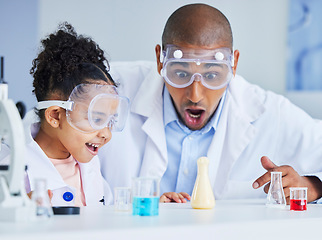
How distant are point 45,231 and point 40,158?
3.05 feet

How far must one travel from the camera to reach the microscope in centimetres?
105

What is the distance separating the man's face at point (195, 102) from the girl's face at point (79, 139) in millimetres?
471

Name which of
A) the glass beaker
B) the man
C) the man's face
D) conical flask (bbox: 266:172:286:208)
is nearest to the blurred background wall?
the man

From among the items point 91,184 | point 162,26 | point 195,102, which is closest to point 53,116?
point 91,184

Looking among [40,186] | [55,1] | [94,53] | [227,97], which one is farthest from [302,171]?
[55,1]

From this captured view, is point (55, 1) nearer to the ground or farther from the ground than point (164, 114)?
farther from the ground

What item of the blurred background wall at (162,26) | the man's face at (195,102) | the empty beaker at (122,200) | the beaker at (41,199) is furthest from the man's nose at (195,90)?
the blurred background wall at (162,26)

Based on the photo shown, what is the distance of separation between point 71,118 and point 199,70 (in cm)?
60

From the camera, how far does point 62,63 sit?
201cm

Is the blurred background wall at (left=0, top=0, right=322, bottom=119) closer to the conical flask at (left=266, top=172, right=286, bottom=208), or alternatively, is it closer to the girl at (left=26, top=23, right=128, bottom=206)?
the girl at (left=26, top=23, right=128, bottom=206)

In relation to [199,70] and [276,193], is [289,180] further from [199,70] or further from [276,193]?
[199,70]

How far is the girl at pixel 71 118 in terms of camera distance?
6.01ft

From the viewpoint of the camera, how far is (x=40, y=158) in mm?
1859

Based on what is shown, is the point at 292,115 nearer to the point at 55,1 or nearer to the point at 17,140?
the point at 17,140
